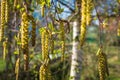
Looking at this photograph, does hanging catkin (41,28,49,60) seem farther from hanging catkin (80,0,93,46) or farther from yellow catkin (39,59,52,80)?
hanging catkin (80,0,93,46)

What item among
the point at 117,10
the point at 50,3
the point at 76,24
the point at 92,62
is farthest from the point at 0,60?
the point at 50,3

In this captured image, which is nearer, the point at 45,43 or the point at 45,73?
the point at 45,73

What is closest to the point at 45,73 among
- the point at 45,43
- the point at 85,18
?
the point at 45,43

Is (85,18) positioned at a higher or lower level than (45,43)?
higher

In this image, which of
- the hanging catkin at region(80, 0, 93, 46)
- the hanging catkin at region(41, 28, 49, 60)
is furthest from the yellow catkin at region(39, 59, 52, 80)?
the hanging catkin at region(80, 0, 93, 46)

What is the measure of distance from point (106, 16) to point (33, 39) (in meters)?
4.97

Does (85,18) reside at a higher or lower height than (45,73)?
higher

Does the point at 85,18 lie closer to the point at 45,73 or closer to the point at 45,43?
the point at 45,43

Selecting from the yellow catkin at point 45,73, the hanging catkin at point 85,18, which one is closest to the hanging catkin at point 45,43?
the yellow catkin at point 45,73

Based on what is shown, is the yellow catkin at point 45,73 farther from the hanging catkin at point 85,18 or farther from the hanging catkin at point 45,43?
the hanging catkin at point 85,18

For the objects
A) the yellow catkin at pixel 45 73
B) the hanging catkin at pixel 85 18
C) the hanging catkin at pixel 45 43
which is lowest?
the yellow catkin at pixel 45 73

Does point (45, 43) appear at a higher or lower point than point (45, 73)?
higher

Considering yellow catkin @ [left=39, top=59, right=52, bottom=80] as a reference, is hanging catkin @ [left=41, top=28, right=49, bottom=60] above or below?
above

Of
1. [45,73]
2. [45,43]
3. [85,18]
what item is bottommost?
[45,73]
